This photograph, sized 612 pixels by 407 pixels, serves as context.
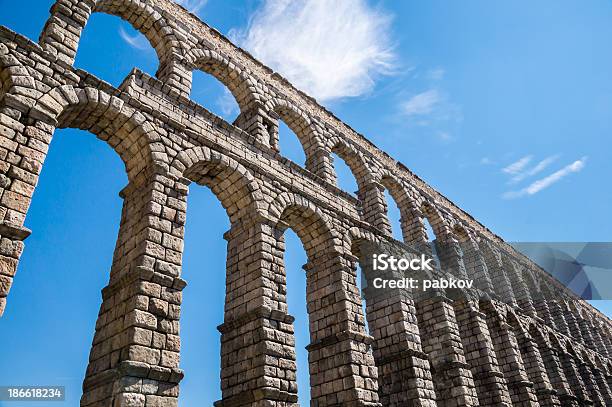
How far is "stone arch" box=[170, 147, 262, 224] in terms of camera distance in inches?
398

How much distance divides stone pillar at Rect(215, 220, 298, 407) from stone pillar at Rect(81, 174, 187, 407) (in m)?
1.84

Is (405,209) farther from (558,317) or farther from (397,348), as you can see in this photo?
(558,317)

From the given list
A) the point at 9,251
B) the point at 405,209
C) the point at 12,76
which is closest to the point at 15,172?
the point at 9,251

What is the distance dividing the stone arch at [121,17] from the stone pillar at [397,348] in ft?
24.8

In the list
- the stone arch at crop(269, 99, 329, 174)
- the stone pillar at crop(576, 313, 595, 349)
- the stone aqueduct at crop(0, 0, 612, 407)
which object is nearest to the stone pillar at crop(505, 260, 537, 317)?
the stone aqueduct at crop(0, 0, 612, 407)

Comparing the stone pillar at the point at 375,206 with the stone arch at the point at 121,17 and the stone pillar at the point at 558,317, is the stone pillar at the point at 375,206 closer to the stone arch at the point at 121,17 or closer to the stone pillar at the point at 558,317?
the stone arch at the point at 121,17

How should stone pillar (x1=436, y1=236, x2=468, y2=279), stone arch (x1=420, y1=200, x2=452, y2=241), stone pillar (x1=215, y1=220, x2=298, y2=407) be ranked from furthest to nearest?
1. stone arch (x1=420, y1=200, x2=452, y2=241)
2. stone pillar (x1=436, y1=236, x2=468, y2=279)
3. stone pillar (x1=215, y1=220, x2=298, y2=407)

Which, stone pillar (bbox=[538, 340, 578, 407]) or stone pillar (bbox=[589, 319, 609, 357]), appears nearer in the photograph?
stone pillar (bbox=[538, 340, 578, 407])

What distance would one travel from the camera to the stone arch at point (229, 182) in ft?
33.1

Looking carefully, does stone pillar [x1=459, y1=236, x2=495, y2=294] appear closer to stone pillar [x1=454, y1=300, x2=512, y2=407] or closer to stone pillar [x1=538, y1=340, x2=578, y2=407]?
stone pillar [x1=454, y1=300, x2=512, y2=407]

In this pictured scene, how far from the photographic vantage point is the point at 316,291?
1141cm

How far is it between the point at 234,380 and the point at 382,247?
6.91 metres

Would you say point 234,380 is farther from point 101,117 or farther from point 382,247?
point 382,247

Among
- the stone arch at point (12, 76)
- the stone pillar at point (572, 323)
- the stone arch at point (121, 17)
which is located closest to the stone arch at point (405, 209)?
the stone arch at point (121, 17)
